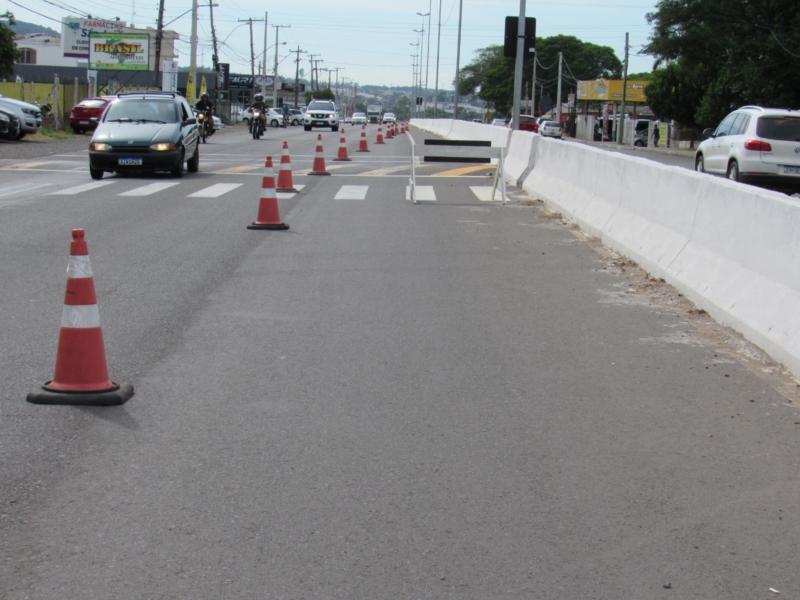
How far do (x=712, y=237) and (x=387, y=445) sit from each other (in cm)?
462

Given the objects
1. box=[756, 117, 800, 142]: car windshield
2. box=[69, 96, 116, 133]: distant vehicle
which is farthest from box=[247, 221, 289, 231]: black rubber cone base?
box=[69, 96, 116, 133]: distant vehicle

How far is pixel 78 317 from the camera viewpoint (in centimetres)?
560

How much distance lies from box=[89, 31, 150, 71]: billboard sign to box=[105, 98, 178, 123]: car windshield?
47.0 meters

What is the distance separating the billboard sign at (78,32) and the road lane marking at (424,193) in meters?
65.0

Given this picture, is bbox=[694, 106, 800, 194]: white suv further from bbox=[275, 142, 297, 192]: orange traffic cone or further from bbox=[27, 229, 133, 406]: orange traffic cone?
bbox=[27, 229, 133, 406]: orange traffic cone

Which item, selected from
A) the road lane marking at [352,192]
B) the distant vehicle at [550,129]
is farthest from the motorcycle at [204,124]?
the distant vehicle at [550,129]

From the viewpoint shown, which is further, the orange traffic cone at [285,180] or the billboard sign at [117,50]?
the billboard sign at [117,50]

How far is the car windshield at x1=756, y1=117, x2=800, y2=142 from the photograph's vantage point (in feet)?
60.4

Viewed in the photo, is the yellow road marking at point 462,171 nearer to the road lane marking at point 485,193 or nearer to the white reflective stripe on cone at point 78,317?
the road lane marking at point 485,193

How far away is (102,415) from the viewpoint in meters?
5.29

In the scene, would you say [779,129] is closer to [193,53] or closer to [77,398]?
[77,398]

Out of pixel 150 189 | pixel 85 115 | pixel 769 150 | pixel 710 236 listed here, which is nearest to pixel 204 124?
pixel 85 115

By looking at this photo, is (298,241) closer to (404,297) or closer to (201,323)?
(404,297)

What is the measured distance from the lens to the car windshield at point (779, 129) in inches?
725
